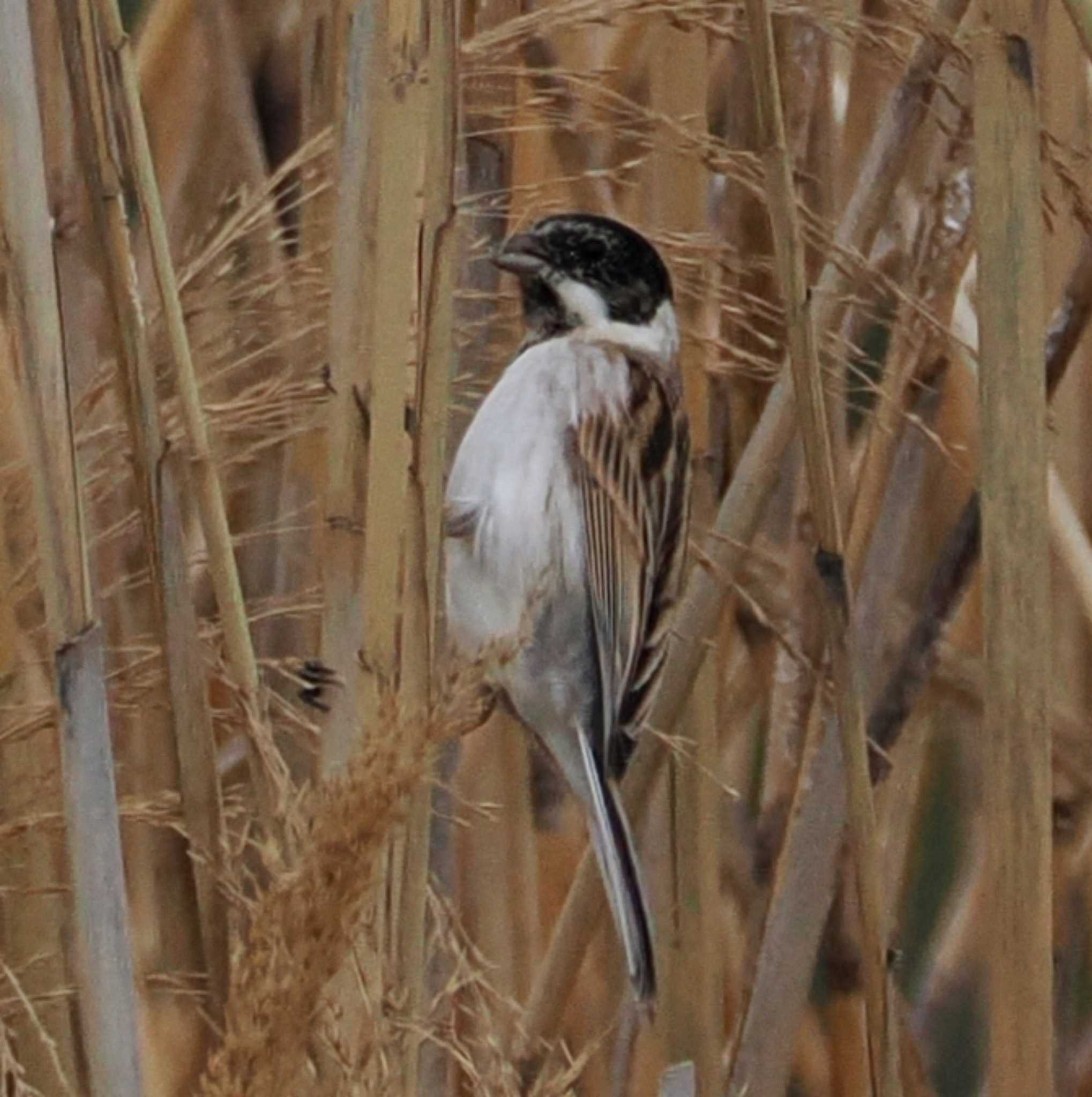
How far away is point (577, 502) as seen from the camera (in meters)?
1.90

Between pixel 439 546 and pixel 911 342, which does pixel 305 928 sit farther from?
pixel 911 342

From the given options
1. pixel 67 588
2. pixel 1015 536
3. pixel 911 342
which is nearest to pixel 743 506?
pixel 911 342

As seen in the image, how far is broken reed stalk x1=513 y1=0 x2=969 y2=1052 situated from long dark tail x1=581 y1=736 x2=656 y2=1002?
0.09 meters

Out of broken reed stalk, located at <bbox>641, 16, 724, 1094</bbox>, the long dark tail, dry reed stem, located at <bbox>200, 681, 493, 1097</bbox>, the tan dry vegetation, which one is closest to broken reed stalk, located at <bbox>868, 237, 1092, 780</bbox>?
the tan dry vegetation

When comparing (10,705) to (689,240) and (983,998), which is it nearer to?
(689,240)

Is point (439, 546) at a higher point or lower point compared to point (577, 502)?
higher

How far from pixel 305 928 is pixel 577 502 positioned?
3.51 feet

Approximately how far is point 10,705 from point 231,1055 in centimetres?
62

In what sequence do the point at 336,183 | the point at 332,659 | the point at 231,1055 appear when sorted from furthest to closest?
the point at 336,183 → the point at 332,659 → the point at 231,1055

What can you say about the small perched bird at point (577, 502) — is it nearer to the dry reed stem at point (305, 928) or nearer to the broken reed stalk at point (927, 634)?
the broken reed stalk at point (927, 634)

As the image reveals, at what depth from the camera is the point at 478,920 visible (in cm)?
190

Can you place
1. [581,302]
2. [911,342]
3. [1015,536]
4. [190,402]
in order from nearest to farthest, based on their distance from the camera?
[190,402]
[1015,536]
[911,342]
[581,302]

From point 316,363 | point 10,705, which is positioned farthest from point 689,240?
point 10,705

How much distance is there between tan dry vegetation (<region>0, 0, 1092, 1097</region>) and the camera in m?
1.10
